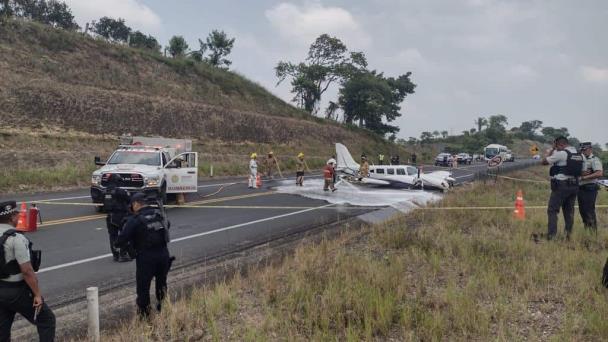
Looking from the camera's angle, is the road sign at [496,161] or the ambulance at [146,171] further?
the road sign at [496,161]

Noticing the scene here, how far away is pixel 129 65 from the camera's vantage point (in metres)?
41.8

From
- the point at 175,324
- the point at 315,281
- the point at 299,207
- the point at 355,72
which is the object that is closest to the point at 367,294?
the point at 315,281

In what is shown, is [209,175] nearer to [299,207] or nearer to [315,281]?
[299,207]

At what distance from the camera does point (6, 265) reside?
4055 millimetres

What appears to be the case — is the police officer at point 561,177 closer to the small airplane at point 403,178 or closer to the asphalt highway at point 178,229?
the asphalt highway at point 178,229

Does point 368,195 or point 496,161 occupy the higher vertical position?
point 496,161

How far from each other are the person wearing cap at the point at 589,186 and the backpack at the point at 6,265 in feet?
31.3

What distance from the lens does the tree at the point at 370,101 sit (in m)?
65.2

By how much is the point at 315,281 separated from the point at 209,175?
71.7ft

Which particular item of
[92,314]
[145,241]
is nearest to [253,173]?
[145,241]

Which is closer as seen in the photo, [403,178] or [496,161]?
[403,178]

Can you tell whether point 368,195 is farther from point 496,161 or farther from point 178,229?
point 496,161

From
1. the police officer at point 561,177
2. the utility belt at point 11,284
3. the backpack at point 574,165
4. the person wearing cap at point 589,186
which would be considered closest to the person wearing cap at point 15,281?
the utility belt at point 11,284

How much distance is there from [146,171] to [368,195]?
970 centimetres
